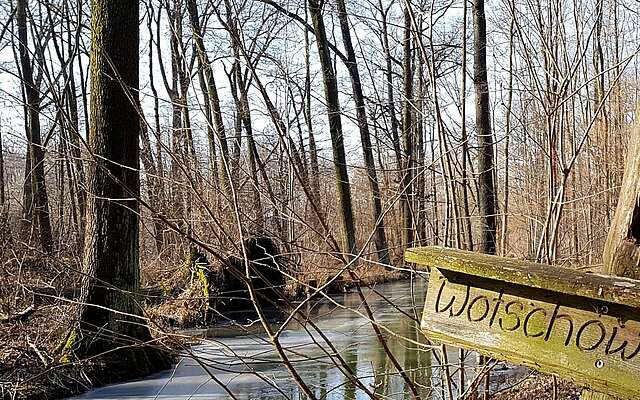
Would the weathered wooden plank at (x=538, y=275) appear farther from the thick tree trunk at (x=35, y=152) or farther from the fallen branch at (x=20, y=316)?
the thick tree trunk at (x=35, y=152)

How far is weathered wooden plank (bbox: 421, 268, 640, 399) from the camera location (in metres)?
1.63

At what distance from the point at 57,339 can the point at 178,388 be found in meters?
1.46

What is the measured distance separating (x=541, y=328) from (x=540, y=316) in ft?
0.09

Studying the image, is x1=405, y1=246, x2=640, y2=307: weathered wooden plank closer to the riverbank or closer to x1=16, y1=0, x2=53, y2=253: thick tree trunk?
the riverbank

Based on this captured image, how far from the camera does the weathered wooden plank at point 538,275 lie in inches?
64.1

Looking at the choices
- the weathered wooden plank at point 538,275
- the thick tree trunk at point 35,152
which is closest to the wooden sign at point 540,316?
the weathered wooden plank at point 538,275

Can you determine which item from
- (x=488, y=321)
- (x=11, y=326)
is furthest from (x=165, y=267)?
(x=488, y=321)

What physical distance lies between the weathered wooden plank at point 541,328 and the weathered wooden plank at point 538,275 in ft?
0.09

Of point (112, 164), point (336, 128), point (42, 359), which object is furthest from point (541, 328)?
point (336, 128)

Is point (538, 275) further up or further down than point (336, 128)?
further down

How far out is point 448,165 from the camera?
3.20m

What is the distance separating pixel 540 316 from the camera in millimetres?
1768

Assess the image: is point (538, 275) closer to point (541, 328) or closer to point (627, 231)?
point (541, 328)

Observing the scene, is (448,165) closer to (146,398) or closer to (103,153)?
(146,398)
